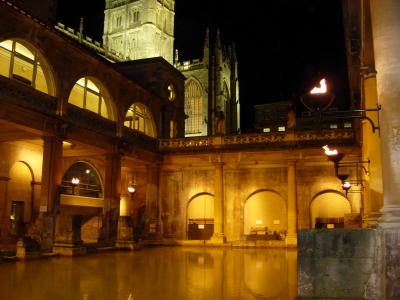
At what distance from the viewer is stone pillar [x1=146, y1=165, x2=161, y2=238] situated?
29422 mm

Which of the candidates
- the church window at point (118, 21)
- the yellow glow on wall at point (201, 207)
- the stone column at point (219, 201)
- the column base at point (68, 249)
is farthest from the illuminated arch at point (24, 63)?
the church window at point (118, 21)

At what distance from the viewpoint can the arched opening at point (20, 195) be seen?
24.4m

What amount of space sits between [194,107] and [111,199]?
40832 millimetres

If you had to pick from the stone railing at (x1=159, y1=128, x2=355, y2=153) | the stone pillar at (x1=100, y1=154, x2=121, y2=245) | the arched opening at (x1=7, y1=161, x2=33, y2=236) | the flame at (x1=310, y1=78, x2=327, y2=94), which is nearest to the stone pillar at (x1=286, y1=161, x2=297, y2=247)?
the stone railing at (x1=159, y1=128, x2=355, y2=153)

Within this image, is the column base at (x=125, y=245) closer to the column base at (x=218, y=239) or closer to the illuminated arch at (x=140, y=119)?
the column base at (x=218, y=239)

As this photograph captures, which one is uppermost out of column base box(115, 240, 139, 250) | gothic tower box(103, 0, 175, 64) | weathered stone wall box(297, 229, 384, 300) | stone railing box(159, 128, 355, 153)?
gothic tower box(103, 0, 175, 64)

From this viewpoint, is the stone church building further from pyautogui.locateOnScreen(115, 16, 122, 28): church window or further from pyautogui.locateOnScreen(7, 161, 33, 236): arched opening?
pyautogui.locateOnScreen(115, 16, 122, 28): church window

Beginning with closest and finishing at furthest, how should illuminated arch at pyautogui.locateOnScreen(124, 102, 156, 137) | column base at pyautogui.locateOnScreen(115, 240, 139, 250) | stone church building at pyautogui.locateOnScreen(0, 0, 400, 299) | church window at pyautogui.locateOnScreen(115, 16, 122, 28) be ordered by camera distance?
1. stone church building at pyautogui.locateOnScreen(0, 0, 400, 299)
2. column base at pyautogui.locateOnScreen(115, 240, 139, 250)
3. illuminated arch at pyautogui.locateOnScreen(124, 102, 156, 137)
4. church window at pyautogui.locateOnScreen(115, 16, 122, 28)

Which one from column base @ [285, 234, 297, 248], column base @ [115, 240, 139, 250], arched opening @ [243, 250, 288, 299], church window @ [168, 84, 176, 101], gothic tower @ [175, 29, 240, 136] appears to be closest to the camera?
arched opening @ [243, 250, 288, 299]

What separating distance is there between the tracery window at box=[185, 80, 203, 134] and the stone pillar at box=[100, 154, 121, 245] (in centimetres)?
3922

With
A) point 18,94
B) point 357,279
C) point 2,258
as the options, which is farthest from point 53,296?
point 18,94

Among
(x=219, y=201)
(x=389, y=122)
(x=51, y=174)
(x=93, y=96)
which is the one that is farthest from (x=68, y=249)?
(x=389, y=122)

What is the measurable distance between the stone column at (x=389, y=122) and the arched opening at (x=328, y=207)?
2319cm

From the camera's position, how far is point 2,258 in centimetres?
1617
